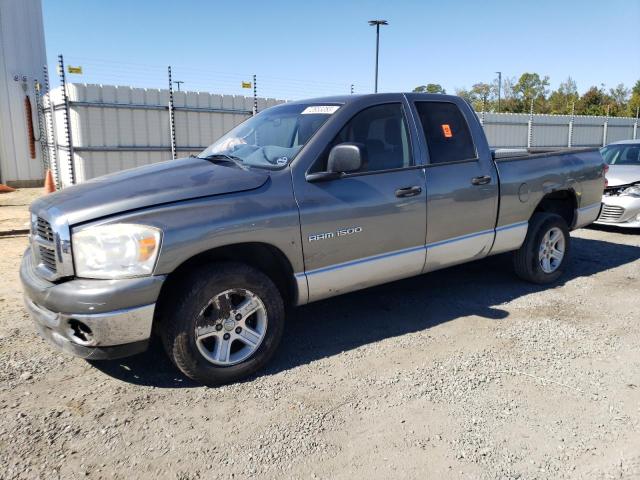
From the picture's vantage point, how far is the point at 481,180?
15.7 feet

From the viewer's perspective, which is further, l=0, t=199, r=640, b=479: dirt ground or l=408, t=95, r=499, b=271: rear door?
l=408, t=95, r=499, b=271: rear door

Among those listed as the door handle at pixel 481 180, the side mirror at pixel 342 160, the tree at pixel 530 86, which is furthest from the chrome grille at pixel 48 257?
the tree at pixel 530 86

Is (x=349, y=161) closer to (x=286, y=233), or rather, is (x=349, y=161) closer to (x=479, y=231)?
(x=286, y=233)

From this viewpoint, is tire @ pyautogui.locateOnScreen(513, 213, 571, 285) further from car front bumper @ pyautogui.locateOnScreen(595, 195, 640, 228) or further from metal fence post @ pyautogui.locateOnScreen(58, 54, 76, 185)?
metal fence post @ pyautogui.locateOnScreen(58, 54, 76, 185)

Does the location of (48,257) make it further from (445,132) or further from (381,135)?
(445,132)

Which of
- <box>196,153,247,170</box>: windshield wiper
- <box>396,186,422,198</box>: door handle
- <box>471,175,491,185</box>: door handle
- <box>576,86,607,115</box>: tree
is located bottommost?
<box>396,186,422,198</box>: door handle

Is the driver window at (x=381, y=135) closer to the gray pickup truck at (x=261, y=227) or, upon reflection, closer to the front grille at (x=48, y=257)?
the gray pickup truck at (x=261, y=227)

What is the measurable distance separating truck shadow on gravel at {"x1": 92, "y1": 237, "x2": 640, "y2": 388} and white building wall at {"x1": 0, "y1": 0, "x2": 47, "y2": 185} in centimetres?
1453

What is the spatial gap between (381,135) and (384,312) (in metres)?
1.61

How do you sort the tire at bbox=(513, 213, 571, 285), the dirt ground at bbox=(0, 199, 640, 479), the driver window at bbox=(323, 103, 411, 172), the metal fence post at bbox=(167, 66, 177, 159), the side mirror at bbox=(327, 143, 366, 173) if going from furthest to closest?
the metal fence post at bbox=(167, 66, 177, 159)
the tire at bbox=(513, 213, 571, 285)
the driver window at bbox=(323, 103, 411, 172)
the side mirror at bbox=(327, 143, 366, 173)
the dirt ground at bbox=(0, 199, 640, 479)

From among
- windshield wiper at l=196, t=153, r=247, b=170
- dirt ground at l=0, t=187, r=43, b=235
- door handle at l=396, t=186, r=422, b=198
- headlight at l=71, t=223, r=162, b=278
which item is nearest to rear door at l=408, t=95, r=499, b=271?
door handle at l=396, t=186, r=422, b=198

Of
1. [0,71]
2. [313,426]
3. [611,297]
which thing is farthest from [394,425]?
[0,71]

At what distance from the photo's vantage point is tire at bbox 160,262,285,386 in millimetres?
3330

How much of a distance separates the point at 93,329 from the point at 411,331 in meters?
2.47
